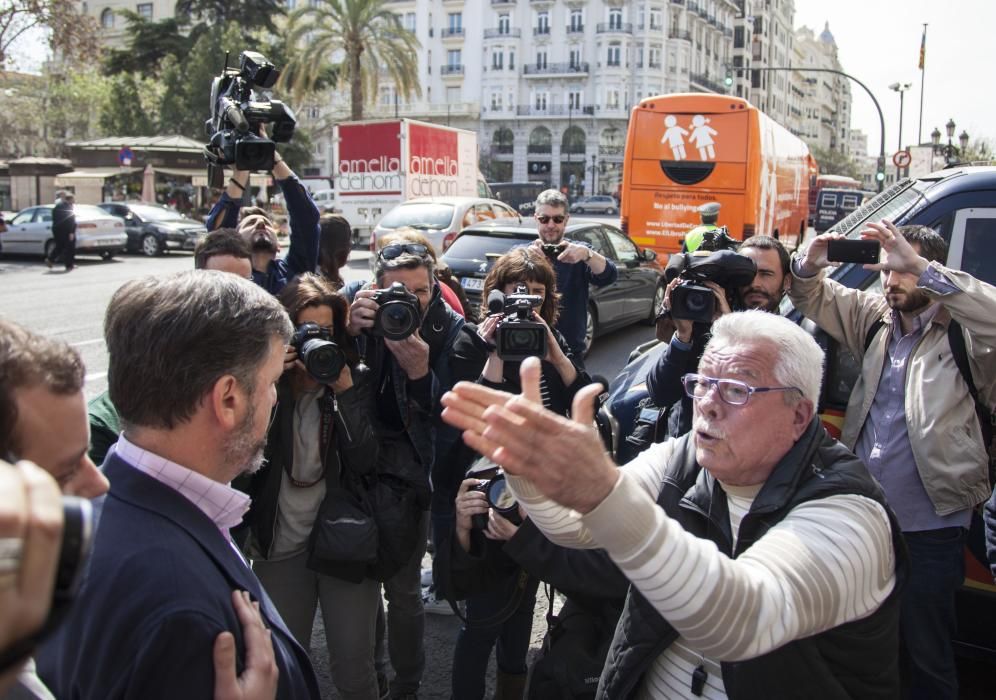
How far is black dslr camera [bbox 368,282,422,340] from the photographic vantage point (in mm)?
2992

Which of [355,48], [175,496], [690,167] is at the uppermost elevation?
[355,48]

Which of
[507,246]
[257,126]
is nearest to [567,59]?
[507,246]

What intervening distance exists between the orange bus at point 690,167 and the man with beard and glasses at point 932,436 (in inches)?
430

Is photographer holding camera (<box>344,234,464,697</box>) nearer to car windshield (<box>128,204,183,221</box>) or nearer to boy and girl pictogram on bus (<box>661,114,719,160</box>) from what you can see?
boy and girl pictogram on bus (<box>661,114,719,160</box>)

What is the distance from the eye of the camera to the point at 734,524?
1979mm

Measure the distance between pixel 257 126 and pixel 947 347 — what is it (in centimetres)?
330

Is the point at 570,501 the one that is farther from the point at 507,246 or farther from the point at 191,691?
the point at 507,246

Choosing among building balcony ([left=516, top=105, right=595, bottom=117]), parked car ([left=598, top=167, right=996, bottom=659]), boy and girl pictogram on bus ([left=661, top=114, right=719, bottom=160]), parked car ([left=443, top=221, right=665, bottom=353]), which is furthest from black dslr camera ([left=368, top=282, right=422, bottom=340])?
building balcony ([left=516, top=105, right=595, bottom=117])

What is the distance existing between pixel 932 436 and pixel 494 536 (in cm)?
161

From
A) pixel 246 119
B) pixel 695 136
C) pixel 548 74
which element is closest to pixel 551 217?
pixel 246 119

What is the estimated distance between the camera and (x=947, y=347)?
9.67 ft

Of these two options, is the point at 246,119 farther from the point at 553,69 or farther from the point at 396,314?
the point at 553,69

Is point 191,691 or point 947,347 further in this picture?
point 947,347

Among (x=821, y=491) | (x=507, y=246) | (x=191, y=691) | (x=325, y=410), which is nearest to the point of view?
(x=191, y=691)
